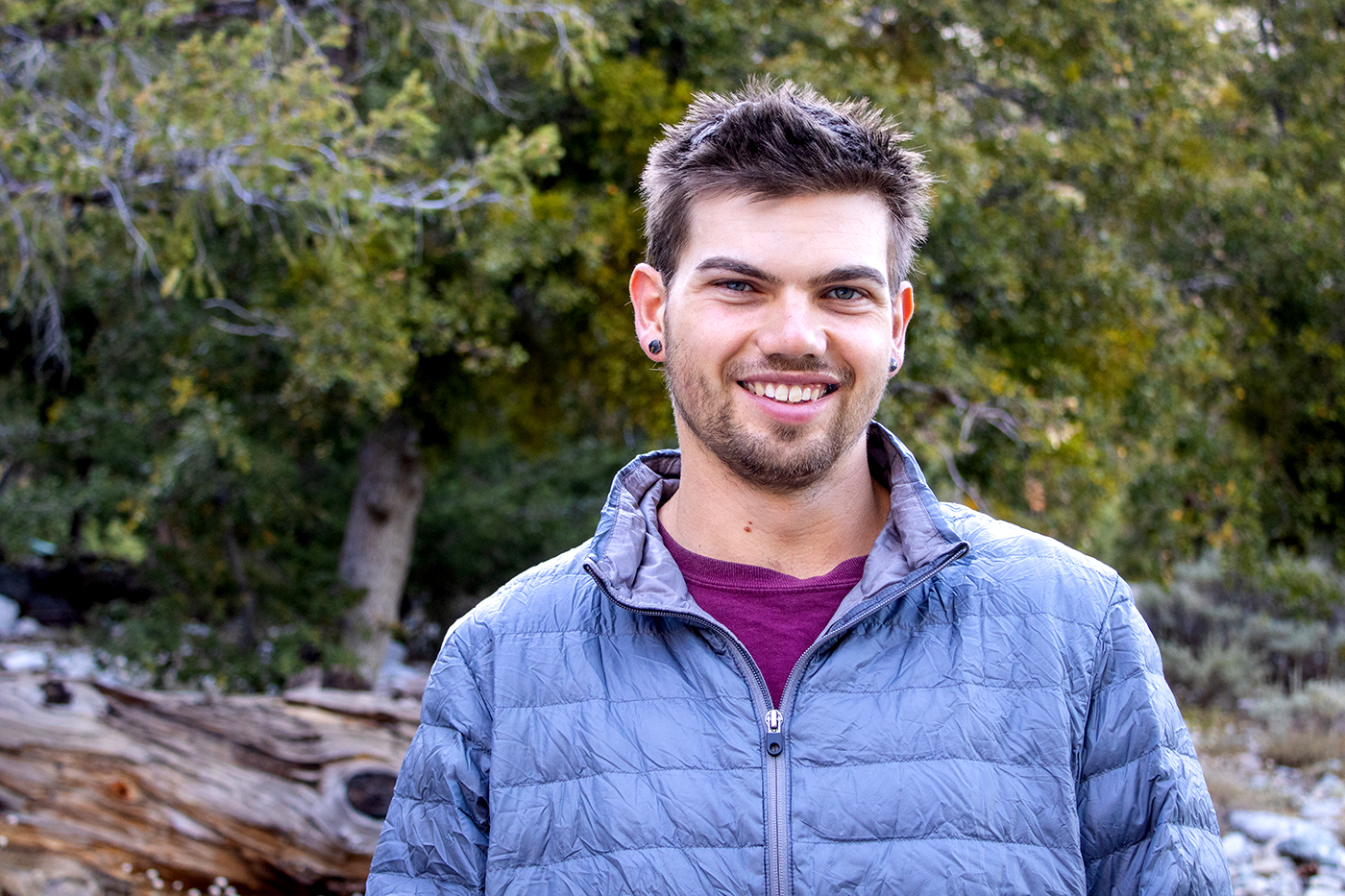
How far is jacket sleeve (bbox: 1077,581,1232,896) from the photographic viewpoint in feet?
4.85

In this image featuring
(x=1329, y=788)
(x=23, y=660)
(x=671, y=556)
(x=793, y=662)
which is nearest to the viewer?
(x=793, y=662)

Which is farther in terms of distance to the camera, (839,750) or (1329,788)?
(1329,788)

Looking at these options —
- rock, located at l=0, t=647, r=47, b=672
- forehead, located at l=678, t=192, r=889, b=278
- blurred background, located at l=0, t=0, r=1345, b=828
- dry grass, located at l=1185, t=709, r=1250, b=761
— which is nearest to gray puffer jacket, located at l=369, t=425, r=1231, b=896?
forehead, located at l=678, t=192, r=889, b=278

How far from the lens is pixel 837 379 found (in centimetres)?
168

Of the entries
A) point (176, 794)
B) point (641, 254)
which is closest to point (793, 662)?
point (176, 794)

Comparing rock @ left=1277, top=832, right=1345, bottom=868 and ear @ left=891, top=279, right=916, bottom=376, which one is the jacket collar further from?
rock @ left=1277, top=832, right=1345, bottom=868

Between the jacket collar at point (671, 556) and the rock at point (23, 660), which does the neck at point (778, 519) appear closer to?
the jacket collar at point (671, 556)

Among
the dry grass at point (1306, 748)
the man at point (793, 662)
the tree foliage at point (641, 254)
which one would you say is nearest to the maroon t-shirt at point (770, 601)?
the man at point (793, 662)

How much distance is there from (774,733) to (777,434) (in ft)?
1.44

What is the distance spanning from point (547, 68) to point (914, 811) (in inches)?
248

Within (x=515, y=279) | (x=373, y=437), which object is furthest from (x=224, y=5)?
(x=373, y=437)

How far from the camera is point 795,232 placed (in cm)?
168

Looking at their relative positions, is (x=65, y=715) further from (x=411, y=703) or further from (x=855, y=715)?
(x=855, y=715)

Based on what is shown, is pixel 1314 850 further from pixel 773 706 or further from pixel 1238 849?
pixel 773 706
